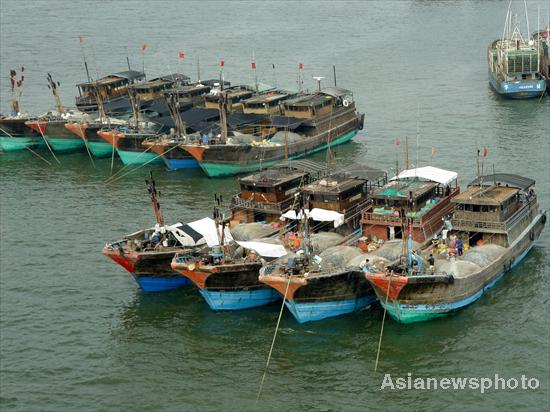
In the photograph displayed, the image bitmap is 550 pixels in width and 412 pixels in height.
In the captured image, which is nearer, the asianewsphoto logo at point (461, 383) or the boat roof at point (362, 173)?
the asianewsphoto logo at point (461, 383)

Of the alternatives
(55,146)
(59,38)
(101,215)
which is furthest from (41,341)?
(59,38)

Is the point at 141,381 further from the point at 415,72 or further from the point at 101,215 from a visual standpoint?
the point at 415,72

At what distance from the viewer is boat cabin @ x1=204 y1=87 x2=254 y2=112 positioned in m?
88.0

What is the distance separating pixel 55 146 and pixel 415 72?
1879 inches

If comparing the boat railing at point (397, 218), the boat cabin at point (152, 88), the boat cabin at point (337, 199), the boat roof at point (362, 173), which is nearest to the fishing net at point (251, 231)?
the boat cabin at point (337, 199)

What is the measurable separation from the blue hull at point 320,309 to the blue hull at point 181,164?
3316cm

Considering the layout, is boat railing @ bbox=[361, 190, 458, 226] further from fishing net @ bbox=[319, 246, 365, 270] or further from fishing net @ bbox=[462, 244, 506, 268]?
fishing net @ bbox=[462, 244, 506, 268]

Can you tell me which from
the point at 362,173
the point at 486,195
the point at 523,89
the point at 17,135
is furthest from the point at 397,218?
the point at 523,89

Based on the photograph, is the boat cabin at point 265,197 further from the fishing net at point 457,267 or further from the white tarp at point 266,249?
the fishing net at point 457,267

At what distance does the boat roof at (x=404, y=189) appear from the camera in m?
53.8

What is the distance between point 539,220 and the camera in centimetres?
5709

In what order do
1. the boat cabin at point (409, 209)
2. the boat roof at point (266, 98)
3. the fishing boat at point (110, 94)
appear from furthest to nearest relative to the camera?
the fishing boat at point (110, 94), the boat roof at point (266, 98), the boat cabin at point (409, 209)

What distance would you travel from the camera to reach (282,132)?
8169cm

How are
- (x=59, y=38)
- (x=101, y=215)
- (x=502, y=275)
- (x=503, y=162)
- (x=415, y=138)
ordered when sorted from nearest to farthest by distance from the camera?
(x=502, y=275) < (x=101, y=215) < (x=503, y=162) < (x=415, y=138) < (x=59, y=38)
